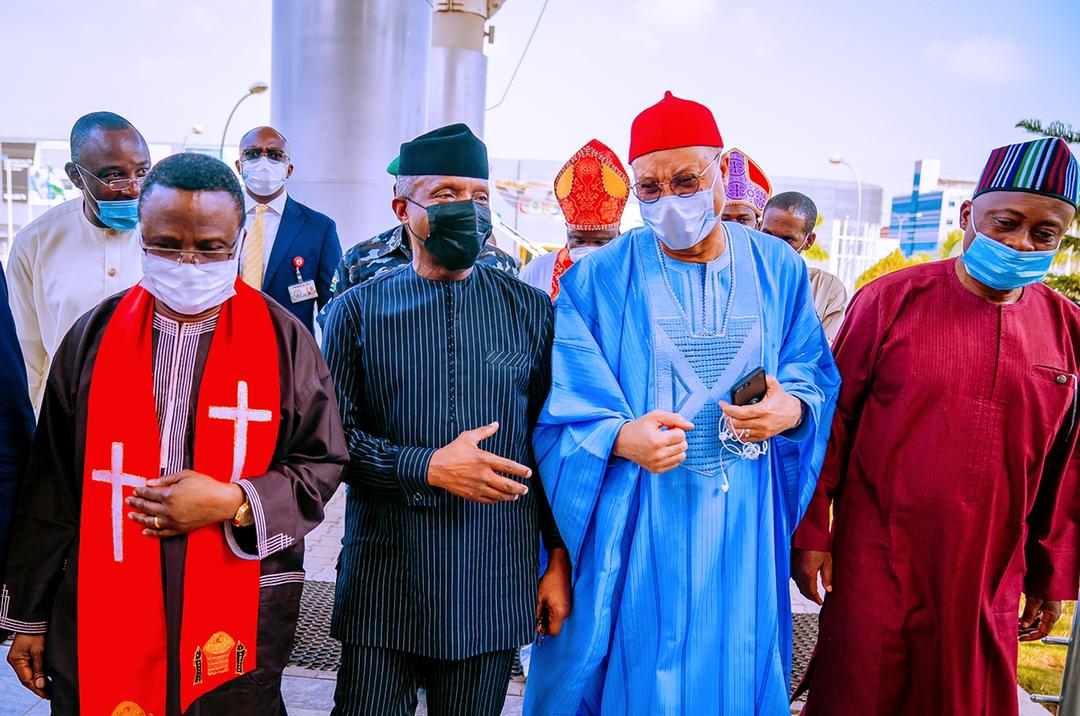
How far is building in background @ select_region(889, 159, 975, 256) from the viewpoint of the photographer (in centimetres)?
4741

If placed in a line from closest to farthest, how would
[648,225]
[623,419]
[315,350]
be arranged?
[315,350] < [623,419] < [648,225]

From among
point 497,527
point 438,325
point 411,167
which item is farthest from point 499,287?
point 497,527

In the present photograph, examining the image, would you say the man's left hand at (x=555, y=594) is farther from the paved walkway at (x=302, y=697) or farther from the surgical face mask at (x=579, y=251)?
the surgical face mask at (x=579, y=251)

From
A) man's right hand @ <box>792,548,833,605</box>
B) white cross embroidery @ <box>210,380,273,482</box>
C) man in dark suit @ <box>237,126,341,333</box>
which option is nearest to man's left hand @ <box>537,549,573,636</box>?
man's right hand @ <box>792,548,833,605</box>

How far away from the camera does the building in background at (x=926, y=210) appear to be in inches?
1866

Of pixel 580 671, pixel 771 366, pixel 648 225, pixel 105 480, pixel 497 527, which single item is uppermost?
pixel 648 225

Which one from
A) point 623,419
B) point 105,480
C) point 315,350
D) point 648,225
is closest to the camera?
point 105,480

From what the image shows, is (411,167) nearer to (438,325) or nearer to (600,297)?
(438,325)

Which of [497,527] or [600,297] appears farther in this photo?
[600,297]

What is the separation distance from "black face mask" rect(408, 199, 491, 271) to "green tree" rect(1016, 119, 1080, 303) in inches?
243

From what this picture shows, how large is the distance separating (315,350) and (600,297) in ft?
2.75

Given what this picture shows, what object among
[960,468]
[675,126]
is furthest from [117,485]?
[960,468]

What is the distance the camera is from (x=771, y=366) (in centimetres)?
245

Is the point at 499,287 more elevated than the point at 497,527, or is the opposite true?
the point at 499,287
